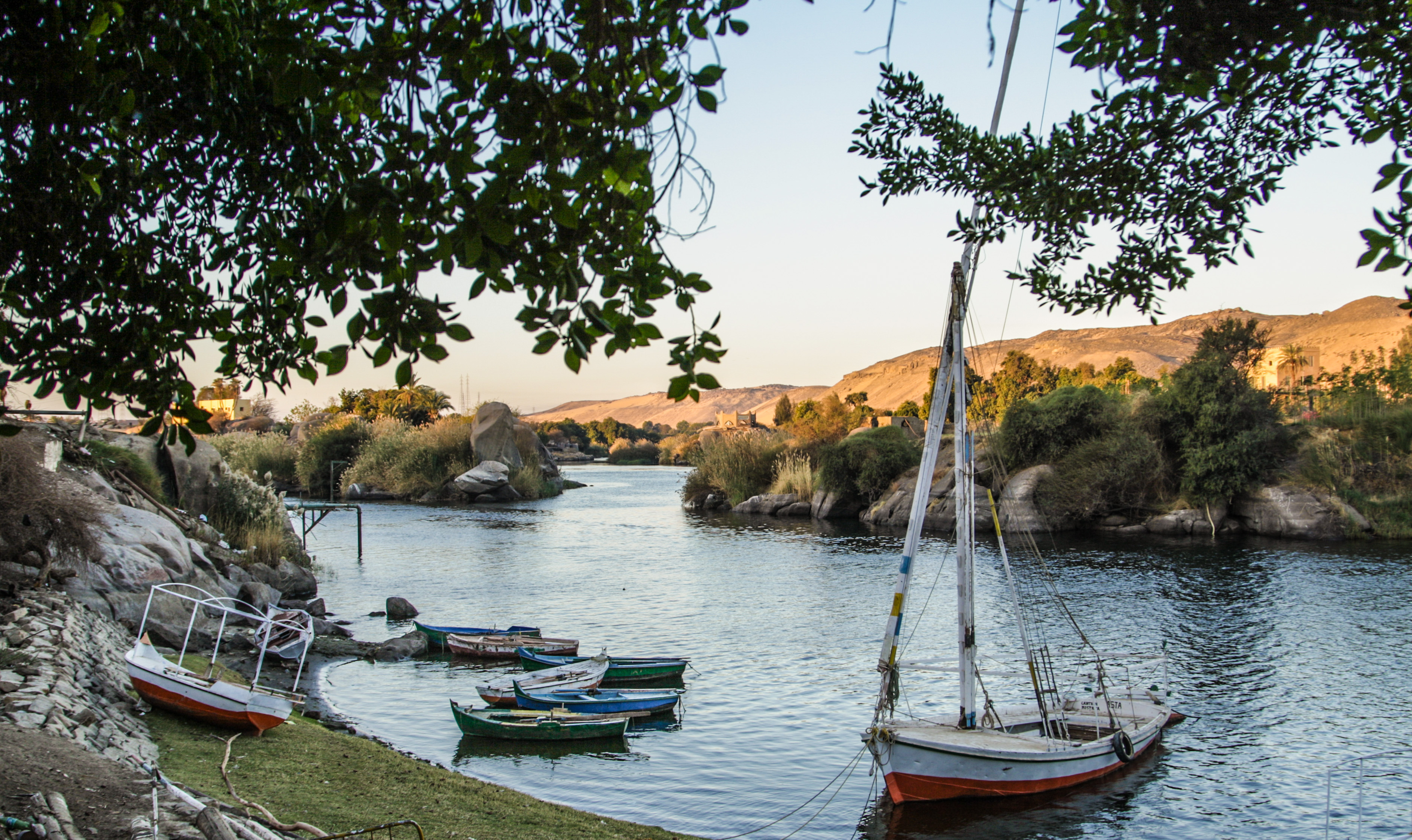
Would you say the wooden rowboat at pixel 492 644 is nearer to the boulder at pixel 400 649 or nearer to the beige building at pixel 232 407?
the boulder at pixel 400 649

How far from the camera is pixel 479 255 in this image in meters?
2.92

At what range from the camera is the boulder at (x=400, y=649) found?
19.6 m

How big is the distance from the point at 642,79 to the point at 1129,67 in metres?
3.04

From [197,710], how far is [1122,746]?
12.7m

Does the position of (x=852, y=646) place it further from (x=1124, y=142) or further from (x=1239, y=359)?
(x=1239, y=359)

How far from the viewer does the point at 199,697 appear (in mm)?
10992

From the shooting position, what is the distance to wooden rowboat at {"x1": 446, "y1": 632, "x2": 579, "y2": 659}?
1972 centimetres

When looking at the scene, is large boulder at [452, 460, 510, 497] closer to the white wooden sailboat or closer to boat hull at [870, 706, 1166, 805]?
the white wooden sailboat

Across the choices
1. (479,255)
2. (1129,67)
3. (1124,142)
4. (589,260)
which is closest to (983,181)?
(1124,142)

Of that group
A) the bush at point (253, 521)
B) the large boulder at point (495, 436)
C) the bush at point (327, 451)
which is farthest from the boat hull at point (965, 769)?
the bush at point (327, 451)

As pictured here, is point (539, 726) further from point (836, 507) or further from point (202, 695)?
point (836, 507)

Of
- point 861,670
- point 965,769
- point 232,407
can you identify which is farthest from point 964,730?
point 232,407

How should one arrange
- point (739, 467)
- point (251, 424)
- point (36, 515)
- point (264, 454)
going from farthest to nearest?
point (251, 424) < point (264, 454) < point (739, 467) < point (36, 515)

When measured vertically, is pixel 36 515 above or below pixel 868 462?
below
